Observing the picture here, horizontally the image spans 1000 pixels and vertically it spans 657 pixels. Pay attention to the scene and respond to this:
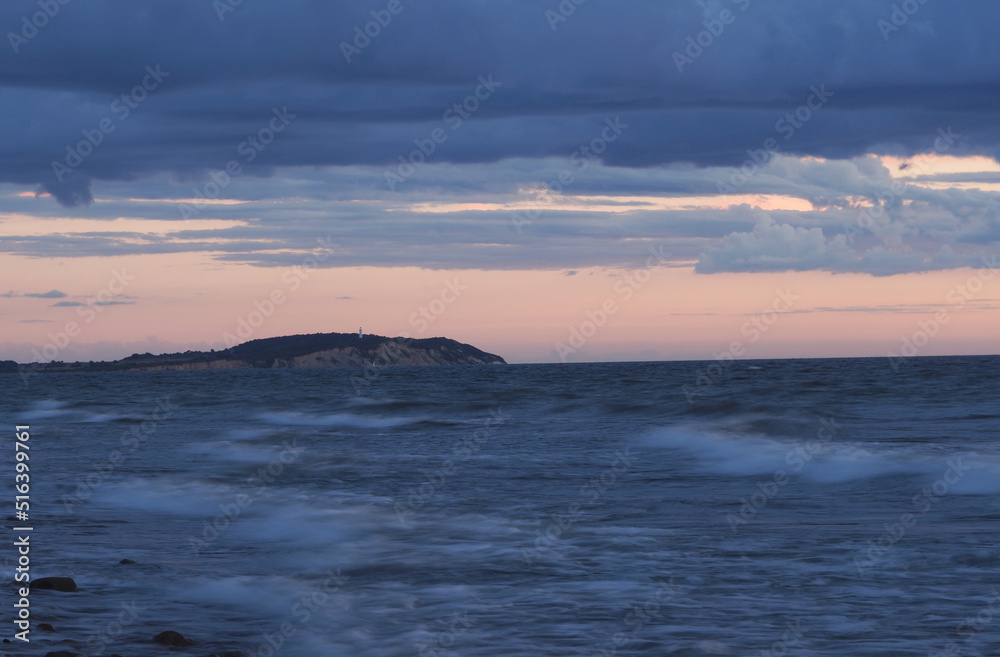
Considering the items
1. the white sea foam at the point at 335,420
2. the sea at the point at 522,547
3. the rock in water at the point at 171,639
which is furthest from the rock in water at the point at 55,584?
the white sea foam at the point at 335,420

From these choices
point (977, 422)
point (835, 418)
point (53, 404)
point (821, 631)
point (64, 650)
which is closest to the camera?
point (64, 650)

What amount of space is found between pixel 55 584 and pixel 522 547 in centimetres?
573

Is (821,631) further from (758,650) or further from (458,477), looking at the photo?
(458,477)

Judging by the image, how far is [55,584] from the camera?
10.5 metres

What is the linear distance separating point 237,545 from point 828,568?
308 inches

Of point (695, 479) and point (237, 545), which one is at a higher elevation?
point (695, 479)

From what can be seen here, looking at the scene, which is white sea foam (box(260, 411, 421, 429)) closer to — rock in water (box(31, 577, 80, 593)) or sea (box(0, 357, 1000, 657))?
sea (box(0, 357, 1000, 657))

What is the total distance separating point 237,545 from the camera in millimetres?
13875

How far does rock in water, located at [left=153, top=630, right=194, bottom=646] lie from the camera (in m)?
8.63

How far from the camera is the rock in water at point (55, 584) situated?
34.2ft

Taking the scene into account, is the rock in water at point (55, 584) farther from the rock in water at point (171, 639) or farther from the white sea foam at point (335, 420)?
the white sea foam at point (335, 420)

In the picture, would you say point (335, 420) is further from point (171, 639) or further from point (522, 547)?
point (171, 639)

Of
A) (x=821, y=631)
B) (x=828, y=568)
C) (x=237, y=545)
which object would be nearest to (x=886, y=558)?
(x=828, y=568)

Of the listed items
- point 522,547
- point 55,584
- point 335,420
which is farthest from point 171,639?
point 335,420
